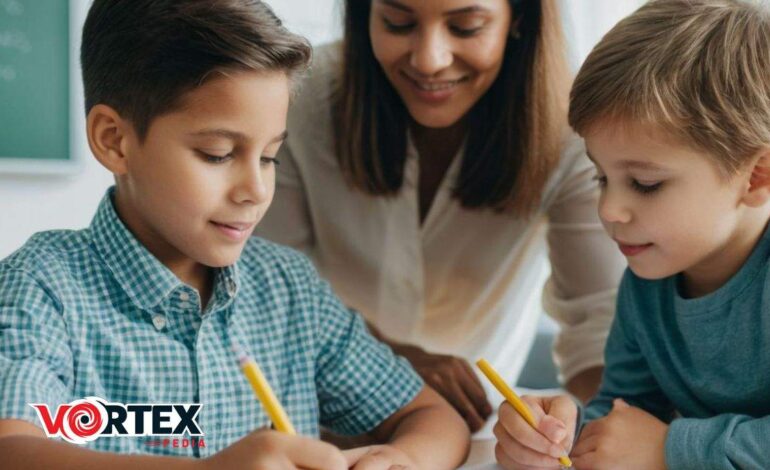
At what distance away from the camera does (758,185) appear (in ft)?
2.64

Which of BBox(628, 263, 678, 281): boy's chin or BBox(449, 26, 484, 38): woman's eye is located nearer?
BBox(628, 263, 678, 281): boy's chin

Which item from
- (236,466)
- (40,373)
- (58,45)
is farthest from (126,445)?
(58,45)

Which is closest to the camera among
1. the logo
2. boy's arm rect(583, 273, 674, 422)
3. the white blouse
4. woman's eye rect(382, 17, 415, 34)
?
the logo

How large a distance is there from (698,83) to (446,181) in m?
0.44

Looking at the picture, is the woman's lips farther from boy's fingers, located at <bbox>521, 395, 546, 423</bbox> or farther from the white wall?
boy's fingers, located at <bbox>521, 395, 546, 423</bbox>

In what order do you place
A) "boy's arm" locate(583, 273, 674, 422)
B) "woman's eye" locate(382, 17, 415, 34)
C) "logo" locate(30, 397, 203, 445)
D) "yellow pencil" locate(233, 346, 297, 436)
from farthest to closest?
"woman's eye" locate(382, 17, 415, 34) → "boy's arm" locate(583, 273, 674, 422) → "logo" locate(30, 397, 203, 445) → "yellow pencil" locate(233, 346, 297, 436)

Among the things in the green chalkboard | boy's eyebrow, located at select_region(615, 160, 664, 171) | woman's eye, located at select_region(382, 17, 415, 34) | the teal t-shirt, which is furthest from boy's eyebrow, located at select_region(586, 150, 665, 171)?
the green chalkboard

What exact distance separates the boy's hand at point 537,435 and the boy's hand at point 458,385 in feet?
0.52

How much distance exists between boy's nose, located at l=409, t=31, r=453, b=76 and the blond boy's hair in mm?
229

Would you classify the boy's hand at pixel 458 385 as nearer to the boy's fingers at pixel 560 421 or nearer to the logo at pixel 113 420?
the boy's fingers at pixel 560 421

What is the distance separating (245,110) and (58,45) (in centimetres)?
41

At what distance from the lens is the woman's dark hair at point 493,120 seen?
3.61 feet

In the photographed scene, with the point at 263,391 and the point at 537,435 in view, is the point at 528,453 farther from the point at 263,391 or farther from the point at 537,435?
the point at 263,391

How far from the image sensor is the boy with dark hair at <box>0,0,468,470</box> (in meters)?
0.70
